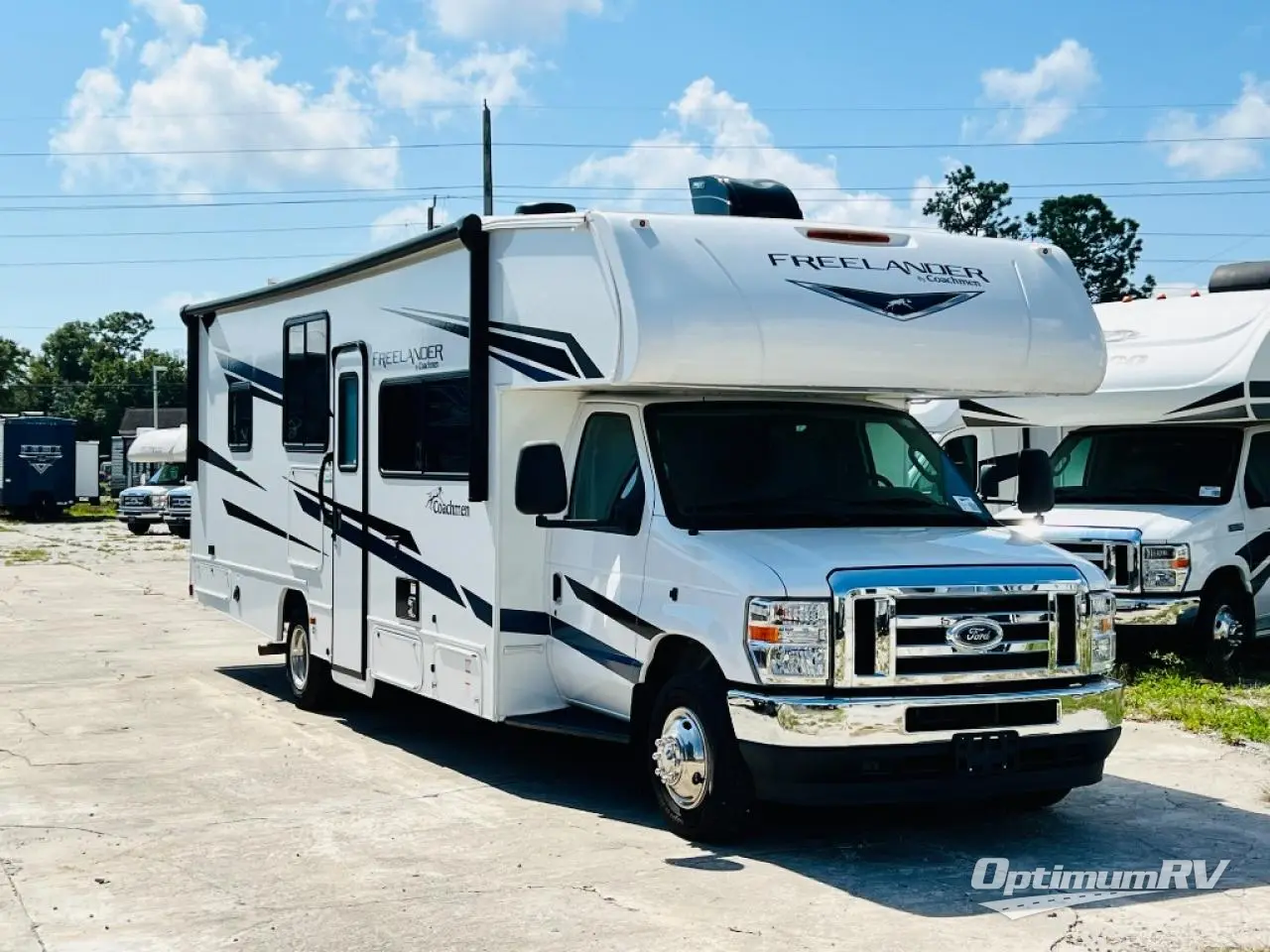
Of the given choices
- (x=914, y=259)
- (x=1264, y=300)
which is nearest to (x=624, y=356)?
(x=914, y=259)

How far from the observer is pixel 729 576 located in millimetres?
6934

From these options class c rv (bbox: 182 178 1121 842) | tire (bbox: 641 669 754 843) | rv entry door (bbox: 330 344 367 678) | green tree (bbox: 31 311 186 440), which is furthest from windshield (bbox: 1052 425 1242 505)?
green tree (bbox: 31 311 186 440)

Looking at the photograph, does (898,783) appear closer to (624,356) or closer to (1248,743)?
(624,356)

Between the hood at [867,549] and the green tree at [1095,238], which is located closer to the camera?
the hood at [867,549]

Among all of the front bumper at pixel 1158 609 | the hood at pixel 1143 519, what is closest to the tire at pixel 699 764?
the hood at pixel 1143 519

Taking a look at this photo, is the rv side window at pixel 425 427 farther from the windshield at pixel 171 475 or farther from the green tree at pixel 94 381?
the green tree at pixel 94 381

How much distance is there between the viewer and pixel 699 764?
7074 millimetres

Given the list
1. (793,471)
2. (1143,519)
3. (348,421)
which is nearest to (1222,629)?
(1143,519)

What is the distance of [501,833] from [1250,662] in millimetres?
7991

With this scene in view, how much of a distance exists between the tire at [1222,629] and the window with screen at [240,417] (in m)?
7.57

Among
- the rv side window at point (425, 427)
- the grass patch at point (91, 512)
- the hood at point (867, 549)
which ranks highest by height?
the rv side window at point (425, 427)

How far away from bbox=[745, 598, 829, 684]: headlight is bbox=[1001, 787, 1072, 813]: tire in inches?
70.2

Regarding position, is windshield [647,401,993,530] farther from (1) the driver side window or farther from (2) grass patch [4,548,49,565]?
(2) grass patch [4,548,49,565]

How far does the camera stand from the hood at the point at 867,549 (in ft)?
22.4
